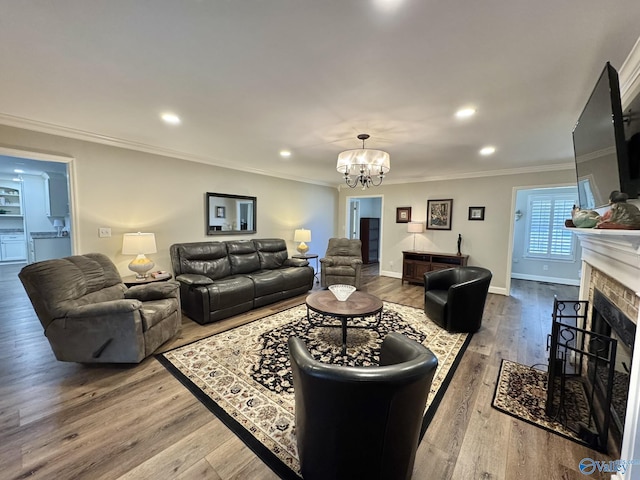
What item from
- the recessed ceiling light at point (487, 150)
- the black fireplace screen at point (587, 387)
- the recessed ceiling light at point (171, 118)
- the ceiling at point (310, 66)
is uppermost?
the recessed ceiling light at point (171, 118)

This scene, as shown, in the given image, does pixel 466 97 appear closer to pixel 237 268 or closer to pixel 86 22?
pixel 86 22

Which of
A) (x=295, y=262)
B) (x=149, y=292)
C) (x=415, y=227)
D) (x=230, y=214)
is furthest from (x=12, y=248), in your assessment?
(x=415, y=227)

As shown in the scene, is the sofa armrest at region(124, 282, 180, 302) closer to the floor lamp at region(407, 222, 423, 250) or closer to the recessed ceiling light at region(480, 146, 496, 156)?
the recessed ceiling light at region(480, 146, 496, 156)

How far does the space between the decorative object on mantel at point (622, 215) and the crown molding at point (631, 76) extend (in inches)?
27.7

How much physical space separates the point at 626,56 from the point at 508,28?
89 centimetres

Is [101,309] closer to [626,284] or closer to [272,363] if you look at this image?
[272,363]

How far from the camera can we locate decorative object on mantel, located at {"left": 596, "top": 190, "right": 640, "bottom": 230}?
4.10ft

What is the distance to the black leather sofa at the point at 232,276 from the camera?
3383mm

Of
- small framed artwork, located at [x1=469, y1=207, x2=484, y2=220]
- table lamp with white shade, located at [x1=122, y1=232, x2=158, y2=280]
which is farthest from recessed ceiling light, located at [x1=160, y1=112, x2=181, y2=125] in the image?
small framed artwork, located at [x1=469, y1=207, x2=484, y2=220]

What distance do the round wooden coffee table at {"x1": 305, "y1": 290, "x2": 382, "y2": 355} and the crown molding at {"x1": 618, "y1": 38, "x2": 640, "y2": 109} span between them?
2.40m

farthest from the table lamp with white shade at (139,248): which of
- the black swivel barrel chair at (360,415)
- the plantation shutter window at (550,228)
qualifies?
the plantation shutter window at (550,228)

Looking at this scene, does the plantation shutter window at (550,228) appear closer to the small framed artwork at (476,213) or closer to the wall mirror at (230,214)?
the small framed artwork at (476,213)

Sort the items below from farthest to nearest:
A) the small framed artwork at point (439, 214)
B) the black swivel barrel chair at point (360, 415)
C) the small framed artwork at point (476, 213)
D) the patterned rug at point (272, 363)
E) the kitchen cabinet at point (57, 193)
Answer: the kitchen cabinet at point (57, 193) < the small framed artwork at point (439, 214) < the small framed artwork at point (476, 213) < the patterned rug at point (272, 363) < the black swivel barrel chair at point (360, 415)

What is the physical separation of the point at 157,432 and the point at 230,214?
12.0 ft
